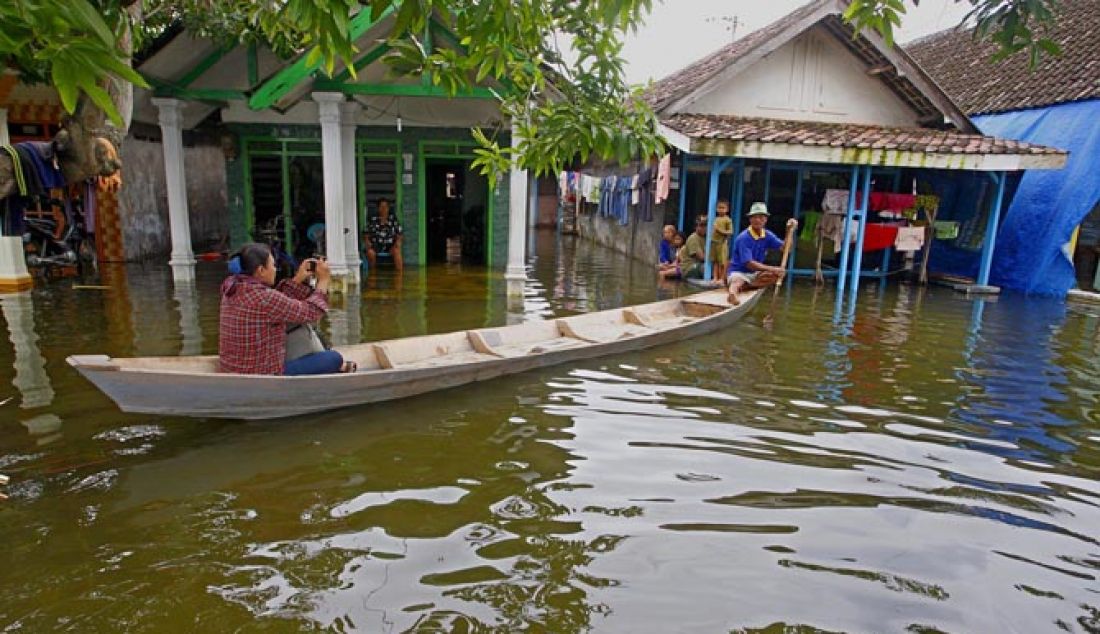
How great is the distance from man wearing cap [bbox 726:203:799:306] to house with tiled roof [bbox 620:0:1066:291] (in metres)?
2.50

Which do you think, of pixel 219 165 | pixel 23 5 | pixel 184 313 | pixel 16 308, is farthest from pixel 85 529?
pixel 219 165

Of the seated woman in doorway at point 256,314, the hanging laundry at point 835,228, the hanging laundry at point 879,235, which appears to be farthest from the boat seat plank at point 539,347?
the hanging laundry at point 879,235

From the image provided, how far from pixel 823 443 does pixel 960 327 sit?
6.02 m

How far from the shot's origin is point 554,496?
437cm

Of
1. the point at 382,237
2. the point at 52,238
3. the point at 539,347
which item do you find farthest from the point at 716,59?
the point at 52,238

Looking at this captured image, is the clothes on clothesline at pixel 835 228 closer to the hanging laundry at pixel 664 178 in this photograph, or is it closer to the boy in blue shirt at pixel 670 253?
the boy in blue shirt at pixel 670 253

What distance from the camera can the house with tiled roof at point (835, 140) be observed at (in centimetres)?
1198

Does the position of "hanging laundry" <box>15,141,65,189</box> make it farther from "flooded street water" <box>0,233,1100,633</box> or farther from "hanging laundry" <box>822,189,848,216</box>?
"hanging laundry" <box>822,189,848,216</box>

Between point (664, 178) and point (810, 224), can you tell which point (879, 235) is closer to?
Result: point (810, 224)

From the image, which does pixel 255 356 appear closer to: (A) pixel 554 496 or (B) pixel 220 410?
(B) pixel 220 410

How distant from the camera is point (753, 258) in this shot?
32.3 ft

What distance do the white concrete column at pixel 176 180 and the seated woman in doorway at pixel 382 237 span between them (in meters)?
3.24

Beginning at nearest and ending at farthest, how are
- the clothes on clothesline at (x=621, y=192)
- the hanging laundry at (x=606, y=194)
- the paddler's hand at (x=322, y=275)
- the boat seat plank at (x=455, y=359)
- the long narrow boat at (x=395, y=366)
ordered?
the long narrow boat at (x=395, y=366) < the paddler's hand at (x=322, y=275) < the boat seat plank at (x=455, y=359) < the clothes on clothesline at (x=621, y=192) < the hanging laundry at (x=606, y=194)

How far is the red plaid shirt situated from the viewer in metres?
5.08
